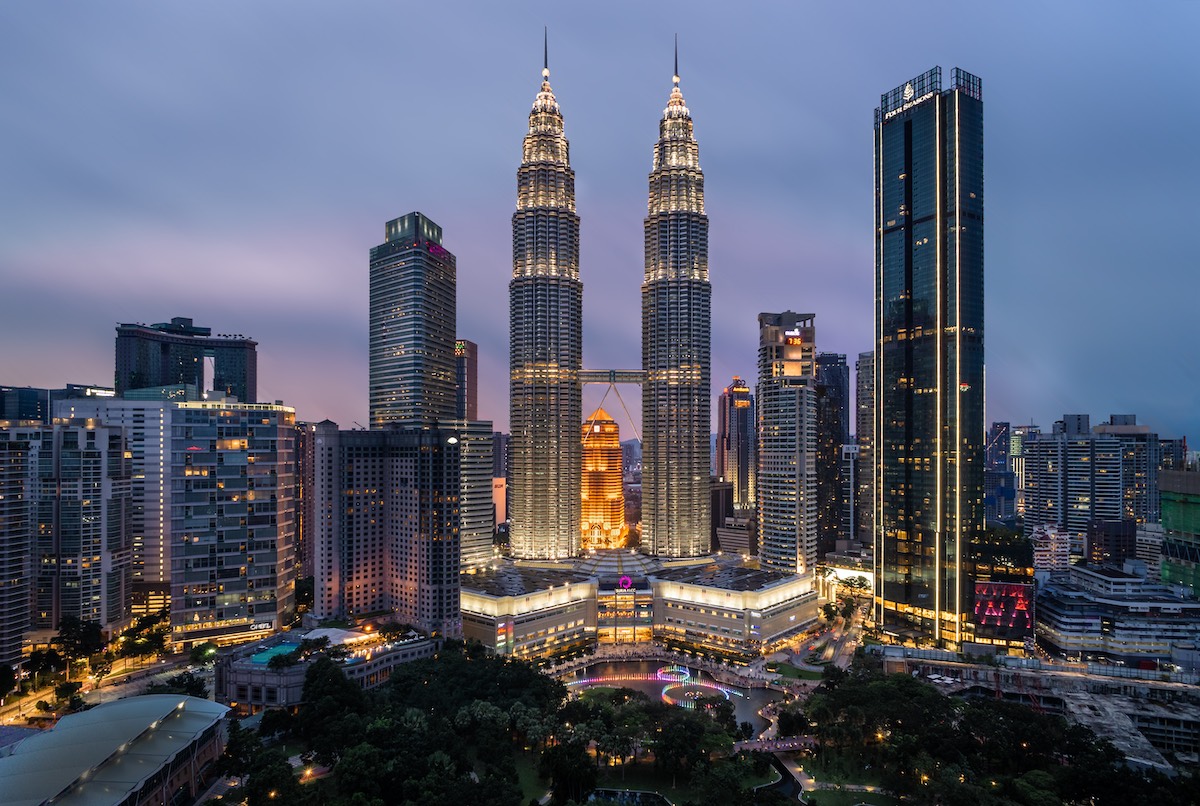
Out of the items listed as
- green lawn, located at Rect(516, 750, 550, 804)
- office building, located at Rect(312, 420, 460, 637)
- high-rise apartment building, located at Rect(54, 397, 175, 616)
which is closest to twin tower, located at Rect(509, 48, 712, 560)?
office building, located at Rect(312, 420, 460, 637)

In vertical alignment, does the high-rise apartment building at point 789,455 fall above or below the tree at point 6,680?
above

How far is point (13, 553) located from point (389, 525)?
35052 mm

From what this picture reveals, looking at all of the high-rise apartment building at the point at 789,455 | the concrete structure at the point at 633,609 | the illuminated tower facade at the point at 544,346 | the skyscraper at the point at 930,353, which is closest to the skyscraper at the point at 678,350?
the high-rise apartment building at the point at 789,455

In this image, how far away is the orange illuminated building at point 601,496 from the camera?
12862 cm

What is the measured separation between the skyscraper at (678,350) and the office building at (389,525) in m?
40.1

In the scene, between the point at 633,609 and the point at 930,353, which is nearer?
the point at 930,353

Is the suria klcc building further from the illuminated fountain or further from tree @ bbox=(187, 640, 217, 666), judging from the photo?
tree @ bbox=(187, 640, 217, 666)

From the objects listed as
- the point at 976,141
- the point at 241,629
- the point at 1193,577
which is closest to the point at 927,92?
the point at 976,141

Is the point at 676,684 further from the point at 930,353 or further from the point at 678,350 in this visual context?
the point at 678,350

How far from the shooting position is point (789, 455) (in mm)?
97312

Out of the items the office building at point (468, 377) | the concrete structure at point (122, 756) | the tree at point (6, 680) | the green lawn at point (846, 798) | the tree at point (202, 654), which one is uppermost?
the office building at point (468, 377)

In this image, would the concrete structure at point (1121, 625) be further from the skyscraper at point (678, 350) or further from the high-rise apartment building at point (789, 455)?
the skyscraper at point (678, 350)

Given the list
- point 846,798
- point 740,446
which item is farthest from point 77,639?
point 740,446

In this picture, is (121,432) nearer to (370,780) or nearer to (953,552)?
(370,780)
